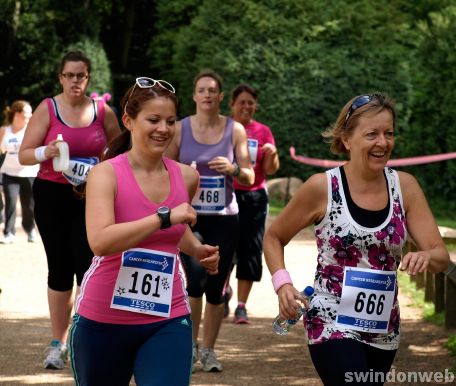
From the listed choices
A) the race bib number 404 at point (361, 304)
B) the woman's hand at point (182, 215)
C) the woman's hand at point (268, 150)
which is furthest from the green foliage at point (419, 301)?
the woman's hand at point (182, 215)

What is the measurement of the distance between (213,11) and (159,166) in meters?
23.3

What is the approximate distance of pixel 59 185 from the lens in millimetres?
7754

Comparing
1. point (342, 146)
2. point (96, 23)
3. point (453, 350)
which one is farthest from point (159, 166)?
point (96, 23)

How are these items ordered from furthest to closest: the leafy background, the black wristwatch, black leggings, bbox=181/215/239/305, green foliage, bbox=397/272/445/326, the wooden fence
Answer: the leafy background → green foliage, bbox=397/272/445/326 → the wooden fence → black leggings, bbox=181/215/239/305 → the black wristwatch

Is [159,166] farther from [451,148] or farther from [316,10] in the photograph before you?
[316,10]

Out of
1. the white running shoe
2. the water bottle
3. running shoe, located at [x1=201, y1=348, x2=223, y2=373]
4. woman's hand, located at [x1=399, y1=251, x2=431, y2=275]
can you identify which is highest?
woman's hand, located at [x1=399, y1=251, x2=431, y2=275]

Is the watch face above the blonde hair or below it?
below

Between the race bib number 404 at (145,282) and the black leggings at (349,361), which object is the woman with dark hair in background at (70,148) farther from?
the black leggings at (349,361)

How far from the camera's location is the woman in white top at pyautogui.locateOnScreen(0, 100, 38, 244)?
15.6 meters

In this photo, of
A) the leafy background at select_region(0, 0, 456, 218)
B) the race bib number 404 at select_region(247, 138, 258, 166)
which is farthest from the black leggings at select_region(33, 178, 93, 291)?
the leafy background at select_region(0, 0, 456, 218)

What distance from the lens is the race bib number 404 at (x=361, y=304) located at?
477cm

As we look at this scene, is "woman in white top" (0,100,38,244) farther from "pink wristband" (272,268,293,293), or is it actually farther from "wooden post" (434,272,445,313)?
"pink wristband" (272,268,293,293)

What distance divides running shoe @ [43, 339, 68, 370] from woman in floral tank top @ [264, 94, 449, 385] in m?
3.38

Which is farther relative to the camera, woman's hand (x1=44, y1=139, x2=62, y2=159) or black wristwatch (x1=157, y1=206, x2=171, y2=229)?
woman's hand (x1=44, y1=139, x2=62, y2=159)
